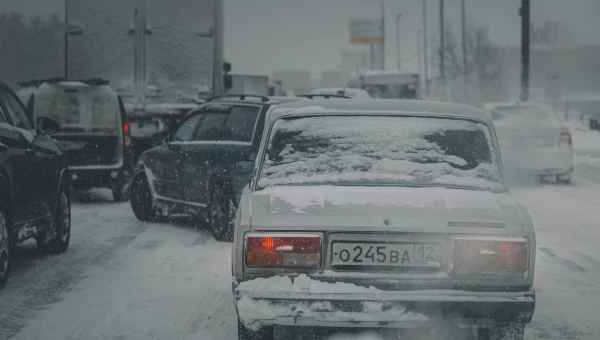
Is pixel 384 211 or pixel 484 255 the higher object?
pixel 384 211

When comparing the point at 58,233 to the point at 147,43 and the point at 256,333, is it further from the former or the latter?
the point at 147,43

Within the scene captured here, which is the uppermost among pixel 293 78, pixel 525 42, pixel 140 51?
pixel 293 78

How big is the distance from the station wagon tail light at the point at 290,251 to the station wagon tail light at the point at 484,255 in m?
0.71

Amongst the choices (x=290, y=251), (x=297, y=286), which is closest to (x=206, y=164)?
(x=290, y=251)

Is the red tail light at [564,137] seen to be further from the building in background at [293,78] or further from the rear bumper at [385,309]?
the building in background at [293,78]

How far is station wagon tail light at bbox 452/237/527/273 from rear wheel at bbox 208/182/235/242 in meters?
5.71

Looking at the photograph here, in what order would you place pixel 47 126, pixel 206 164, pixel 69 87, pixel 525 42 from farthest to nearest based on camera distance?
1. pixel 525 42
2. pixel 69 87
3. pixel 206 164
4. pixel 47 126

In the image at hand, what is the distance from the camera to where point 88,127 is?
1522 cm

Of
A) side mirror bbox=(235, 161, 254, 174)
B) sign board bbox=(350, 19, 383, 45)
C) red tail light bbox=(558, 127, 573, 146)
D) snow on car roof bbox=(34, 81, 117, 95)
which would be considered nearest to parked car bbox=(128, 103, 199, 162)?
snow on car roof bbox=(34, 81, 117, 95)

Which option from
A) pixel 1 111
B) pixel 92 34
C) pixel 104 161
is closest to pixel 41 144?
pixel 1 111

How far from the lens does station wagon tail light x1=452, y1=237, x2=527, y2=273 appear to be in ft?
17.0

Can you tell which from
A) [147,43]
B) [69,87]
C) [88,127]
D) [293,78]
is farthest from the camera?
[293,78]

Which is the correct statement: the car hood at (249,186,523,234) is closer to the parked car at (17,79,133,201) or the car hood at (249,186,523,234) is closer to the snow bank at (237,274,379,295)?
the snow bank at (237,274,379,295)

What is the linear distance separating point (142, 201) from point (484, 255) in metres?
8.34
